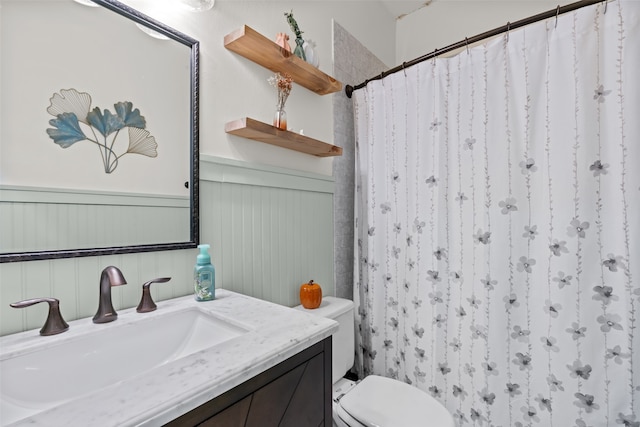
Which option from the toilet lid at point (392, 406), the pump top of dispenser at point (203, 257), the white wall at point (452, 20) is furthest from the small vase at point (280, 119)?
the white wall at point (452, 20)

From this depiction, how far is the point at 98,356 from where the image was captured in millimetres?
711

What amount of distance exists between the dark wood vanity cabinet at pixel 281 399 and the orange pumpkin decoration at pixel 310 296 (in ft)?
1.87

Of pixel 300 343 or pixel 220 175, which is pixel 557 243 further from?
pixel 220 175

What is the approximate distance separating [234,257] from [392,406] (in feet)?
2.82

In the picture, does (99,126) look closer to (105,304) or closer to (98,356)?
(105,304)

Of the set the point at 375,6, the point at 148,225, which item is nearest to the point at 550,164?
the point at 148,225

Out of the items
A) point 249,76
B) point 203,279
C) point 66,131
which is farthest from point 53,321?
point 249,76

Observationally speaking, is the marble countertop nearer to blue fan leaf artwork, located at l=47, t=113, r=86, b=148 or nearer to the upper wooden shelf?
blue fan leaf artwork, located at l=47, t=113, r=86, b=148

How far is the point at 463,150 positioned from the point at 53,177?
151cm

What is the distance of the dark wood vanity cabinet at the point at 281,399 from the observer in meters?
0.53

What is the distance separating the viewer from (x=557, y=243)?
1.20 meters

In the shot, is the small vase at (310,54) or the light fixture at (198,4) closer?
the light fixture at (198,4)

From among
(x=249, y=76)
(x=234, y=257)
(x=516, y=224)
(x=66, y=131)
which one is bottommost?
(x=234, y=257)

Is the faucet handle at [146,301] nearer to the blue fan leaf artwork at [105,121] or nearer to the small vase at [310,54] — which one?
the blue fan leaf artwork at [105,121]
